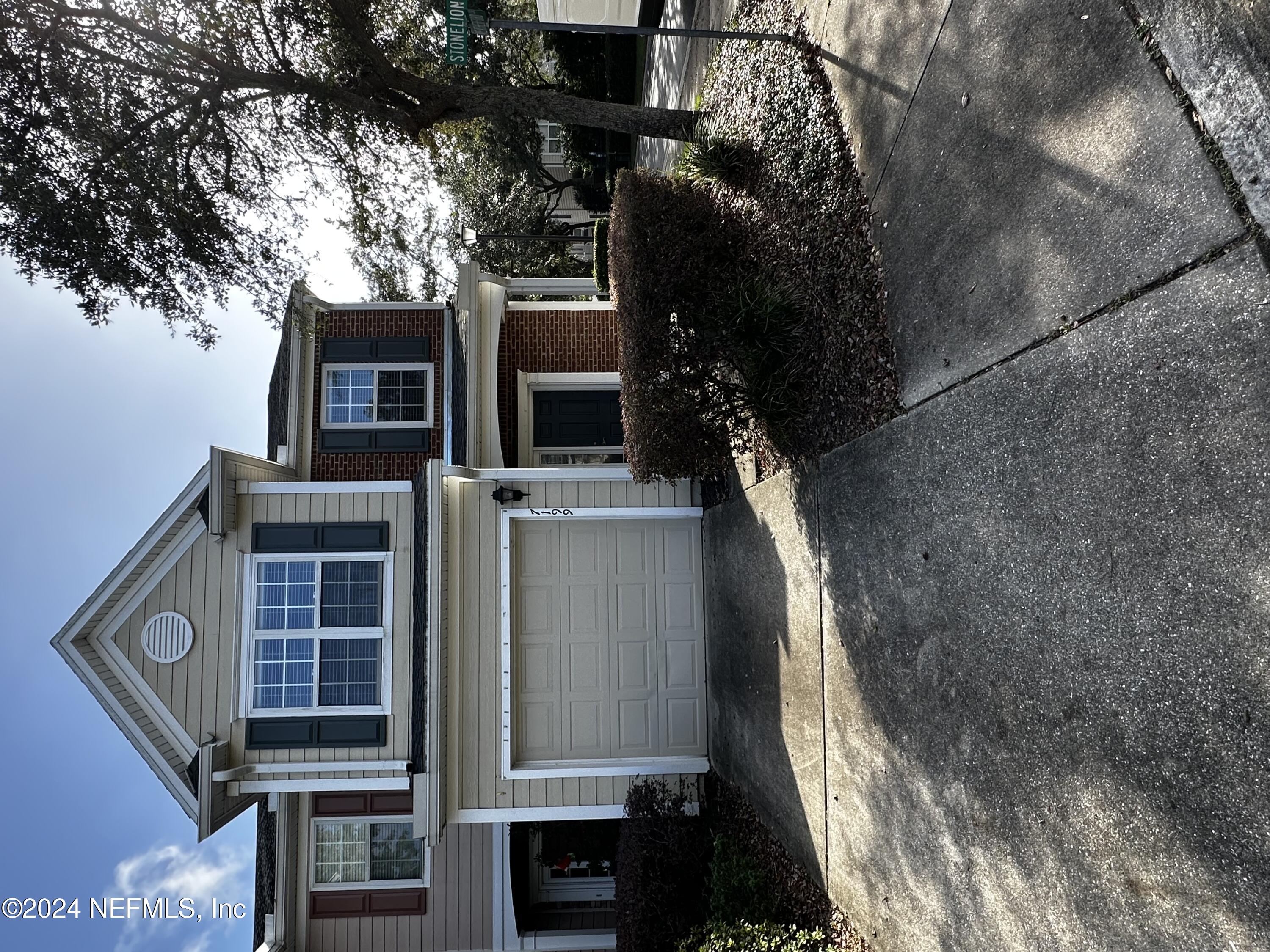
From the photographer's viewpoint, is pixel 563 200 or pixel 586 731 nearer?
pixel 586 731

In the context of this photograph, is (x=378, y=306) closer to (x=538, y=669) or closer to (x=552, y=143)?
(x=538, y=669)

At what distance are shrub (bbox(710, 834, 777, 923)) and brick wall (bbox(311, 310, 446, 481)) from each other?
732 centimetres

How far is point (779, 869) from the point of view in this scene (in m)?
7.51

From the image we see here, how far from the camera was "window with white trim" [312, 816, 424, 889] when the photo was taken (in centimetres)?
1177

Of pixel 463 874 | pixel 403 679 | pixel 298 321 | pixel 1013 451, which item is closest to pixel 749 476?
pixel 1013 451

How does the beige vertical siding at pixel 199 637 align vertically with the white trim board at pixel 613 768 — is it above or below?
above

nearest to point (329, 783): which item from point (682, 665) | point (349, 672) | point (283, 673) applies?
point (349, 672)

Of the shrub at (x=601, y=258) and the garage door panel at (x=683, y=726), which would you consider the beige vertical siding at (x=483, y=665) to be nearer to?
the garage door panel at (x=683, y=726)

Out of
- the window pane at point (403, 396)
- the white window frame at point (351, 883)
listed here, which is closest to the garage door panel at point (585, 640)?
the window pane at point (403, 396)

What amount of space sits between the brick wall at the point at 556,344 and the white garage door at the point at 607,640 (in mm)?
2990

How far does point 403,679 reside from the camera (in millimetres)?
9367

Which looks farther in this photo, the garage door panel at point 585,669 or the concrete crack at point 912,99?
the garage door panel at point 585,669

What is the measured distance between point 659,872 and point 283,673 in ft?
17.9

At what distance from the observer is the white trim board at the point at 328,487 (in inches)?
369
